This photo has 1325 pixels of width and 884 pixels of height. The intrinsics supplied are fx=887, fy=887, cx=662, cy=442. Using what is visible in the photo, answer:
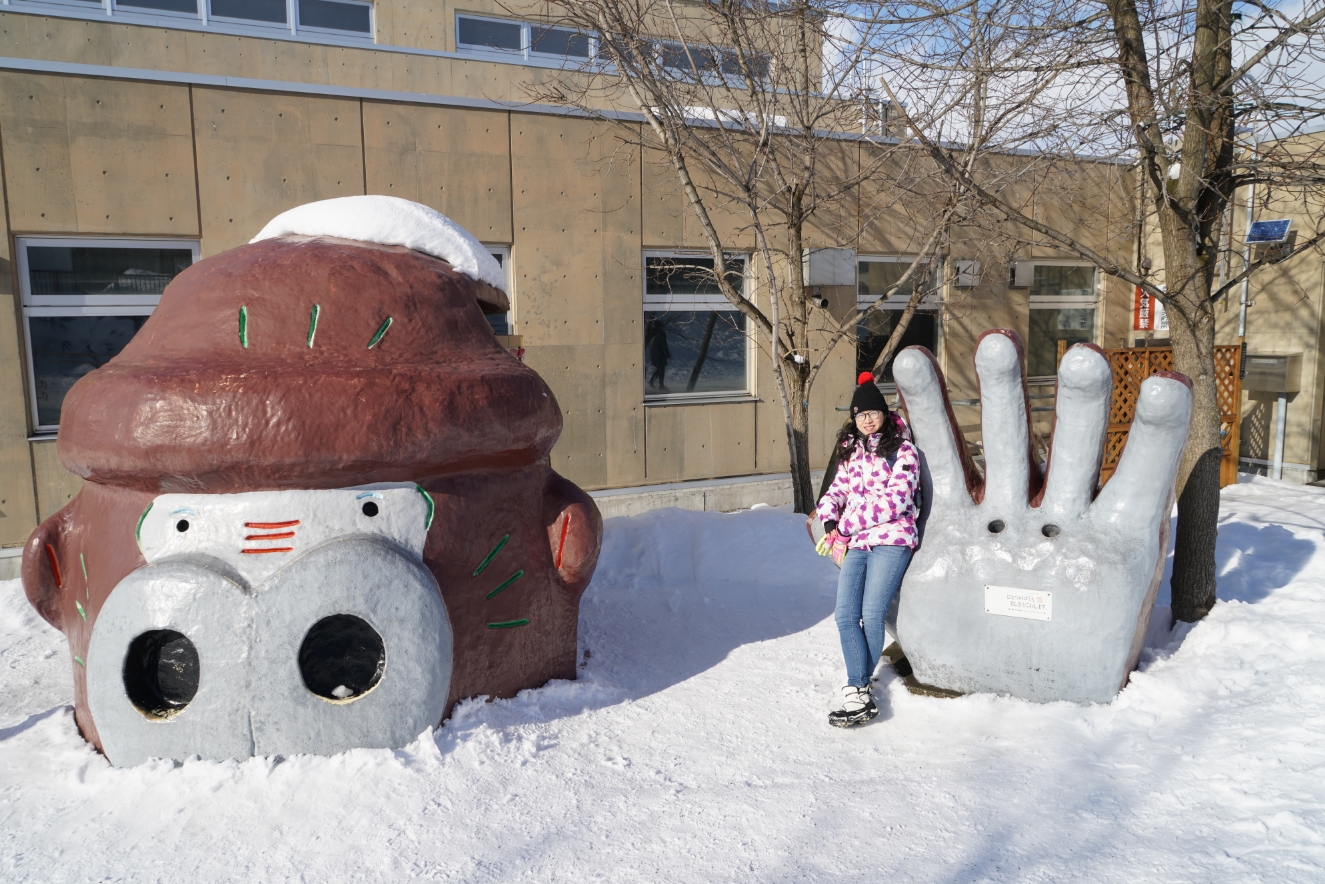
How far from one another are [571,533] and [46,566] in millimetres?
2170

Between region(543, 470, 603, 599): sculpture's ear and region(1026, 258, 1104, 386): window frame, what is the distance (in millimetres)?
8356

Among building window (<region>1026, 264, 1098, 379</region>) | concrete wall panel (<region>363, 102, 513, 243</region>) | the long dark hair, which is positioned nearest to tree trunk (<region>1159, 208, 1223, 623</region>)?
the long dark hair

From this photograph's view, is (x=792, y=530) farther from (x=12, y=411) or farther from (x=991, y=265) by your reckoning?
(x=12, y=411)

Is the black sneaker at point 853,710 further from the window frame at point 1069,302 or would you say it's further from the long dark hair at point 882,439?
the window frame at point 1069,302

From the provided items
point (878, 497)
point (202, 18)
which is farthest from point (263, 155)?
point (878, 497)

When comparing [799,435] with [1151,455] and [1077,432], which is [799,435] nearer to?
[1077,432]

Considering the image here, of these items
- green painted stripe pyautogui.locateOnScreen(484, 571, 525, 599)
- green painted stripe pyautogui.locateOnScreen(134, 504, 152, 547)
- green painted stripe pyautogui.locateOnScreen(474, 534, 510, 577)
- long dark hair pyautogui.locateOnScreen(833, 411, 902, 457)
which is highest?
long dark hair pyautogui.locateOnScreen(833, 411, 902, 457)

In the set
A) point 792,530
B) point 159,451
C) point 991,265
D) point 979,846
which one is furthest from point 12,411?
point 991,265

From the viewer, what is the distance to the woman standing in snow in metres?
3.90

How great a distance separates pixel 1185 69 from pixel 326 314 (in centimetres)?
416

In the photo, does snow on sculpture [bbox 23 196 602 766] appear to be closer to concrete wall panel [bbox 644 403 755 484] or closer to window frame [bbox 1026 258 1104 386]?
concrete wall panel [bbox 644 403 755 484]

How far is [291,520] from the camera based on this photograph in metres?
3.26

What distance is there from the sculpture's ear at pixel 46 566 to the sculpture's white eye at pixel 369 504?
1.41m

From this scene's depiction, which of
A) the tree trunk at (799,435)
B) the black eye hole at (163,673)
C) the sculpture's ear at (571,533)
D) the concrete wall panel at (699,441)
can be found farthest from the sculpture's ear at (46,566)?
the concrete wall panel at (699,441)
